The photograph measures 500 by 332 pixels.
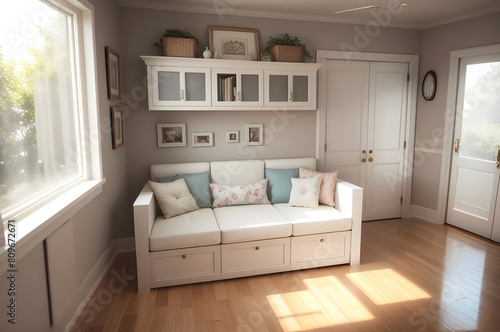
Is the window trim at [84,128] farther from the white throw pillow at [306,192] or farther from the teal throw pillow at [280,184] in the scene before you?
the white throw pillow at [306,192]

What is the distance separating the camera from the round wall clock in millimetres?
4094

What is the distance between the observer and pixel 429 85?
4156 mm

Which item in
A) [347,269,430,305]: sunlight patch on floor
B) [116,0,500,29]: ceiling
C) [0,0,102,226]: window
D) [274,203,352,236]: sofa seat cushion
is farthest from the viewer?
[116,0,500,29]: ceiling

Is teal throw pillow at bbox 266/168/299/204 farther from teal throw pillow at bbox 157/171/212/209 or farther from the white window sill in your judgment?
the white window sill

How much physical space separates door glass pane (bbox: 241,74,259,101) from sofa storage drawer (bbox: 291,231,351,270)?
4.94 ft

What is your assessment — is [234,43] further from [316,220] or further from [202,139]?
[316,220]

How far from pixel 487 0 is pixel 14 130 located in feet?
13.7

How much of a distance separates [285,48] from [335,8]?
684mm

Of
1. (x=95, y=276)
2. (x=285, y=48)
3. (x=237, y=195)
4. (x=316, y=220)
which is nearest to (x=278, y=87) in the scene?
(x=285, y=48)

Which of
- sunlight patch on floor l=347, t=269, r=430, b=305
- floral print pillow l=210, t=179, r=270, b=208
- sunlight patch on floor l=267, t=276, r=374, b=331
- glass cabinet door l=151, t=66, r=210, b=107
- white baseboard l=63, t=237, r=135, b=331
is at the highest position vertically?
glass cabinet door l=151, t=66, r=210, b=107

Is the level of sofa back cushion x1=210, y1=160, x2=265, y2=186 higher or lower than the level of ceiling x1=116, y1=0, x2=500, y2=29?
lower

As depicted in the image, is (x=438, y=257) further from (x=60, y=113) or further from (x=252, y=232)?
(x=60, y=113)

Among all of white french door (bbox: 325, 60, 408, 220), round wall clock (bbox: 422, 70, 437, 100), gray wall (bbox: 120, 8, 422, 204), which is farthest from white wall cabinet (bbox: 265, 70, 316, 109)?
round wall clock (bbox: 422, 70, 437, 100)

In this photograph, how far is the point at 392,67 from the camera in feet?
13.6
